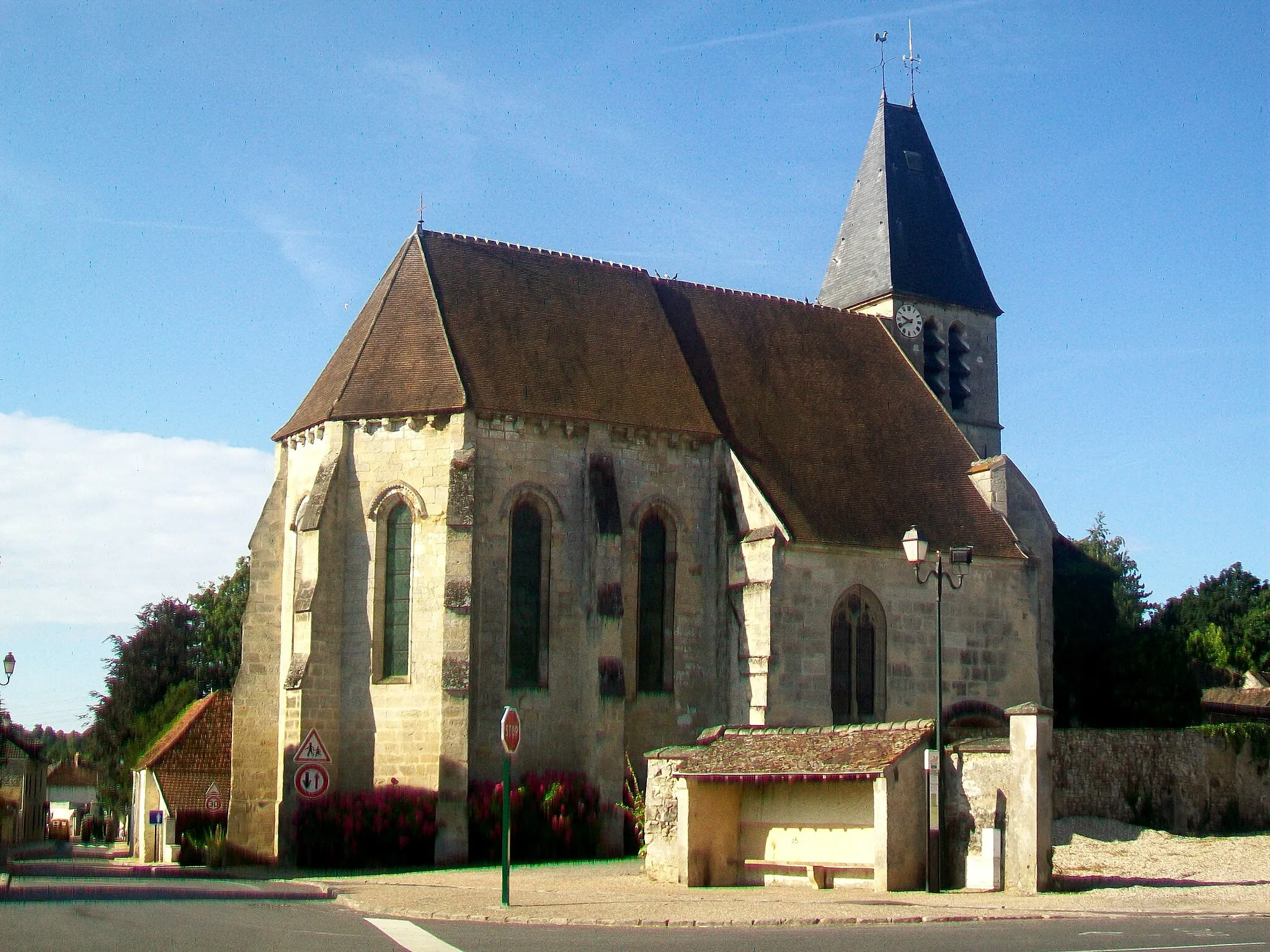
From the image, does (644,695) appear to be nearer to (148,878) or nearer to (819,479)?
(819,479)

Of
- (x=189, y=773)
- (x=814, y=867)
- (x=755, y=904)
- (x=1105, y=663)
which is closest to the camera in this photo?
(x=755, y=904)

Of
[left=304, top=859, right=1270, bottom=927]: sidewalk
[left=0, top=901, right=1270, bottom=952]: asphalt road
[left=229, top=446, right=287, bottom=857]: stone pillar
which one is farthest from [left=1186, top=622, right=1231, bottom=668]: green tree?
[left=0, top=901, right=1270, bottom=952]: asphalt road

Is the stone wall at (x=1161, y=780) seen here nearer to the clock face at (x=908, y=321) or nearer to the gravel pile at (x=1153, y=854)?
the gravel pile at (x=1153, y=854)

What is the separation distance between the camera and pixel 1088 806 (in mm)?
24469

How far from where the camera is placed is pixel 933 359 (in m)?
35.3

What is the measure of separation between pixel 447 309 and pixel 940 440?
1153 cm

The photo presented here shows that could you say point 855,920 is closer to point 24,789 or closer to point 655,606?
point 655,606

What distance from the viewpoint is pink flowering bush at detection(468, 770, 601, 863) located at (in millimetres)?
24016

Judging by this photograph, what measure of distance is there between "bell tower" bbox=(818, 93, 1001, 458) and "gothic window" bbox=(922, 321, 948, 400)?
0.02 metres

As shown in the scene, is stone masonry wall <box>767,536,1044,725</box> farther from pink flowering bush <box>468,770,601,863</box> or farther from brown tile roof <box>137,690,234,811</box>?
brown tile roof <box>137,690,234,811</box>

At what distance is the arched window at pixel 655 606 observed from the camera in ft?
87.6

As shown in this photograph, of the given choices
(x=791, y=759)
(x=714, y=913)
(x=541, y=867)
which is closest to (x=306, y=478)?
(x=541, y=867)

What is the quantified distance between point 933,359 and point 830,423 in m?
6.39

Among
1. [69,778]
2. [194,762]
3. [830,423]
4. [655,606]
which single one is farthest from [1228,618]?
[69,778]
